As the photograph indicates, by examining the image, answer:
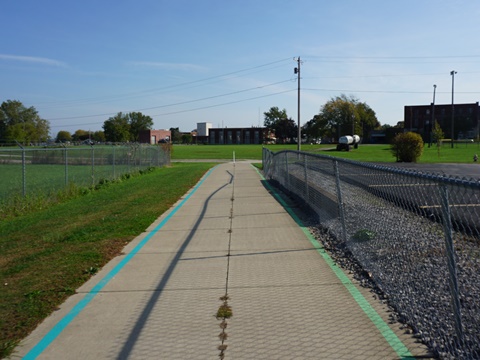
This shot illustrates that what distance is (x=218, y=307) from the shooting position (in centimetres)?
Result: 506

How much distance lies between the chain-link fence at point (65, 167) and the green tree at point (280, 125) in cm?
11612

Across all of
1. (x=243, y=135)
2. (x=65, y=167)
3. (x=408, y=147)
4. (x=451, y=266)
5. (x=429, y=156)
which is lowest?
(x=429, y=156)

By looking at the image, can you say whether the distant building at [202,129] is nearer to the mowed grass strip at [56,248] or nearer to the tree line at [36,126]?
the tree line at [36,126]

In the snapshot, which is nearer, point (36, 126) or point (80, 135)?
point (36, 126)

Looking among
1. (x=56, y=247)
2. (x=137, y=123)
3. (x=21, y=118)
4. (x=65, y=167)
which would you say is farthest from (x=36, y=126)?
(x=56, y=247)

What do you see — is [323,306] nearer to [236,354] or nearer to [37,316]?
[236,354]

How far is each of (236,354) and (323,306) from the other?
4.45ft

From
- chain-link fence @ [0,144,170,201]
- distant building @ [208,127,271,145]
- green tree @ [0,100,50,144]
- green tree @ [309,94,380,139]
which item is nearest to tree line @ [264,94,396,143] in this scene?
green tree @ [309,94,380,139]

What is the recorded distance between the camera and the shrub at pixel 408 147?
34875 mm

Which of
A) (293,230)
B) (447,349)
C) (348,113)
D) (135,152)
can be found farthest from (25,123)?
(447,349)

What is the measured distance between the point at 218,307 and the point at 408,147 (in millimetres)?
32638

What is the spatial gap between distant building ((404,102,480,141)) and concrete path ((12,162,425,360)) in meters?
108

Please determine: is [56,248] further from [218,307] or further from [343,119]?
[343,119]

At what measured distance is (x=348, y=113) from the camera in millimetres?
117188
